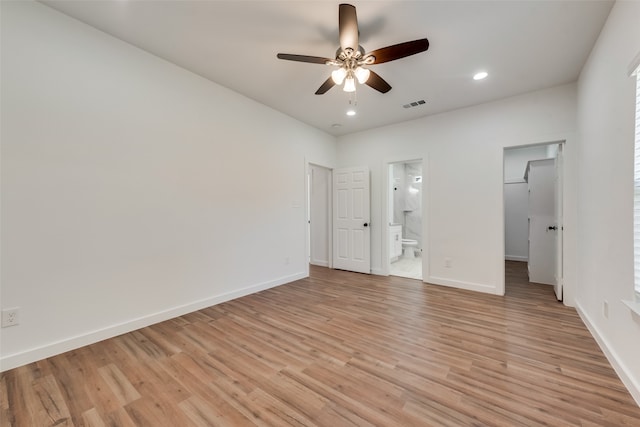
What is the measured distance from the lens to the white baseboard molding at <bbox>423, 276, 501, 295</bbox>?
3.78m

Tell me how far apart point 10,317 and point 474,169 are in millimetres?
5338

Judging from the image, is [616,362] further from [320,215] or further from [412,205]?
[412,205]

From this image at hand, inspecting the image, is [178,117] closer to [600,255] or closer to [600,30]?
[600,30]

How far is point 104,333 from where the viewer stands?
242cm

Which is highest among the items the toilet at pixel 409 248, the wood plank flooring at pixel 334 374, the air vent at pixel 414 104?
the air vent at pixel 414 104

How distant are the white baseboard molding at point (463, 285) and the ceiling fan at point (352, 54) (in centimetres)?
324

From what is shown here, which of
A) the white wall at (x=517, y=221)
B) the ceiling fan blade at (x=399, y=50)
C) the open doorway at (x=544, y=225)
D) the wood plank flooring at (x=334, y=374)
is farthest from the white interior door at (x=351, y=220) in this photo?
the white wall at (x=517, y=221)

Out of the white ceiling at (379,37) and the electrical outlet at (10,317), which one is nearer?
the electrical outlet at (10,317)

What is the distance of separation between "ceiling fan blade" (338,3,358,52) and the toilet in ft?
17.0

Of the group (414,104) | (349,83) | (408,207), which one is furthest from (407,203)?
(349,83)

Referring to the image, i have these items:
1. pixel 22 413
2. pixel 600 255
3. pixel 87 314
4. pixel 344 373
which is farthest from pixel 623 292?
pixel 87 314

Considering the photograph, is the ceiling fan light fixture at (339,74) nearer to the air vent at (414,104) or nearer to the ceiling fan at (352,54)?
the ceiling fan at (352,54)

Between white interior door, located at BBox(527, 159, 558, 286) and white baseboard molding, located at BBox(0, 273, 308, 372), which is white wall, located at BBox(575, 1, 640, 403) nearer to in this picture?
white interior door, located at BBox(527, 159, 558, 286)

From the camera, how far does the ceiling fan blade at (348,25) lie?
6.08 ft
